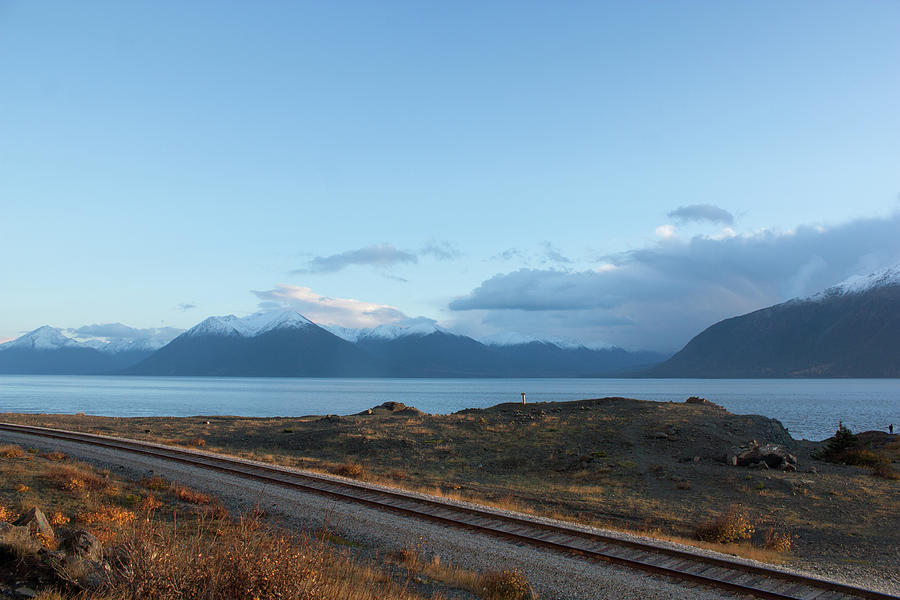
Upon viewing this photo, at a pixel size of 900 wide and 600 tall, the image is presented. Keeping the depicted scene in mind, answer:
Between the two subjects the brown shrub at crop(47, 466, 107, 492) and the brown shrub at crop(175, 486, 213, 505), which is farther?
the brown shrub at crop(47, 466, 107, 492)

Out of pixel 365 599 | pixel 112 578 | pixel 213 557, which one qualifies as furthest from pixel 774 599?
pixel 112 578

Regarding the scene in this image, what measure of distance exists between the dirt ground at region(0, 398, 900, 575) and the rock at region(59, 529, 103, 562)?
40.1ft

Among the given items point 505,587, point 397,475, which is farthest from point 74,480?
point 505,587

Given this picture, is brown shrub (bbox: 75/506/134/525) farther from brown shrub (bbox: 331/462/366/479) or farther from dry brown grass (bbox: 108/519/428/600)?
brown shrub (bbox: 331/462/366/479)

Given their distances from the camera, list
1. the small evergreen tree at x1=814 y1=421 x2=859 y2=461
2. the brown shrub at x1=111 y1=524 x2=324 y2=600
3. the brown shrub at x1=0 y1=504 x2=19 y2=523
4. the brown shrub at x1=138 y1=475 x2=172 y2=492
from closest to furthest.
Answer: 1. the brown shrub at x1=111 y1=524 x2=324 y2=600
2. the brown shrub at x1=0 y1=504 x2=19 y2=523
3. the brown shrub at x1=138 y1=475 x2=172 y2=492
4. the small evergreen tree at x1=814 y1=421 x2=859 y2=461

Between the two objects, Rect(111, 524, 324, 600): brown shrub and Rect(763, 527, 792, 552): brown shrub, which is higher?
Rect(111, 524, 324, 600): brown shrub

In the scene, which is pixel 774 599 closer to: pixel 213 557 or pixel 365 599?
pixel 365 599

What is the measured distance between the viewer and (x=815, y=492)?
23.1 meters

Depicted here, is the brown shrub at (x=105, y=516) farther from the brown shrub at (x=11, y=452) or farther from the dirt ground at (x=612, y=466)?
the brown shrub at (x=11, y=452)

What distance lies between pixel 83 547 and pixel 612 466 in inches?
951

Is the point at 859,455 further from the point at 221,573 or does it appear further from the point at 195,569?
the point at 195,569

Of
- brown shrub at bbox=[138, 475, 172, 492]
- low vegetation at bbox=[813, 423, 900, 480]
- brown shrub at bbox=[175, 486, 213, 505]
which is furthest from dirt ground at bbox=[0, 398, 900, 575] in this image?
brown shrub at bbox=[175, 486, 213, 505]

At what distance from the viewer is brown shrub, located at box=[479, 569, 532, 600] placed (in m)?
8.84

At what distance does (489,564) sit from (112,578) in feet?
20.8
